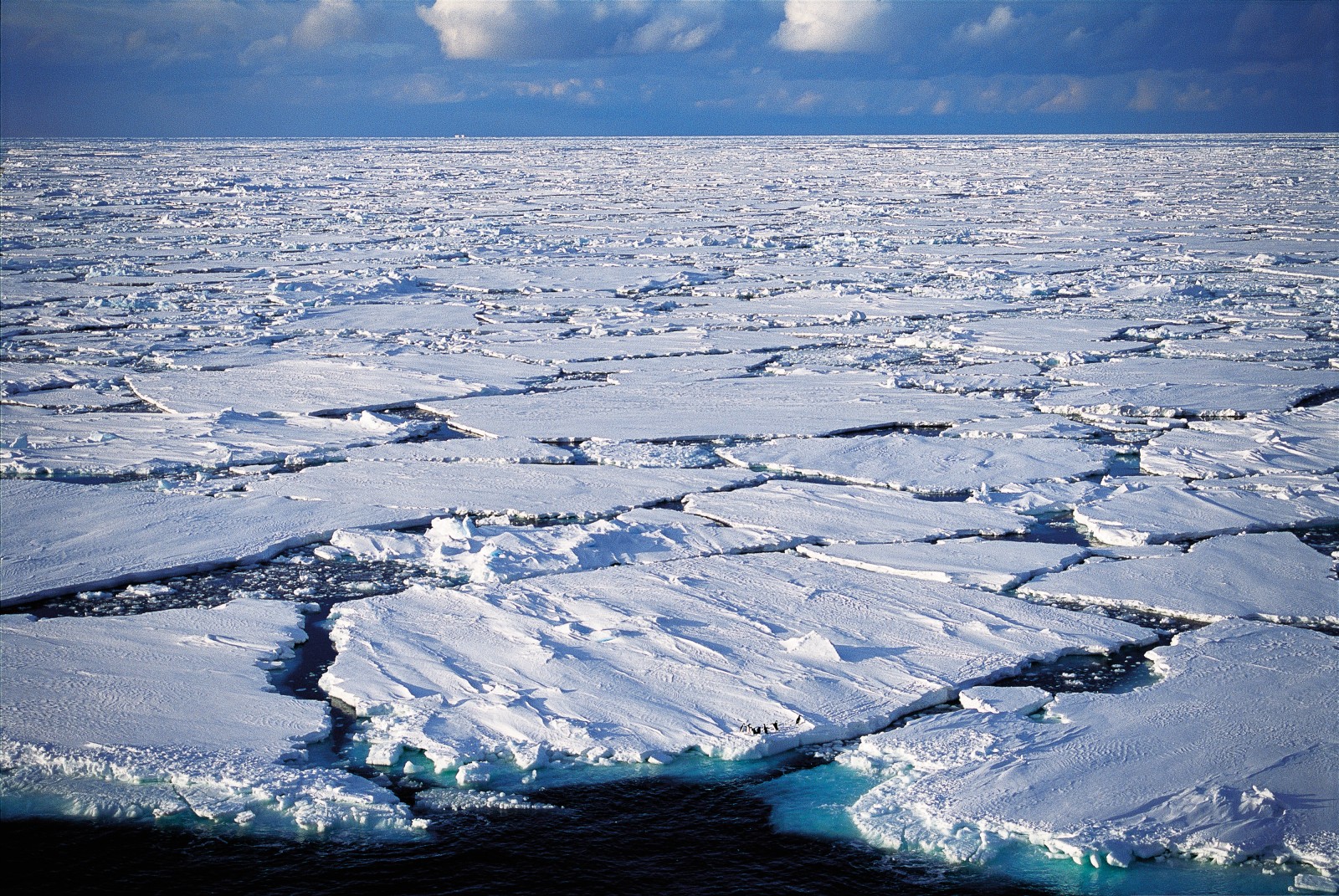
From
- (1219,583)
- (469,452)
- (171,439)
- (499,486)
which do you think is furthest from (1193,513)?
(171,439)

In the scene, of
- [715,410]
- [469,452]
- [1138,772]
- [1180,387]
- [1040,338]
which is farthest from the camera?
[1040,338]

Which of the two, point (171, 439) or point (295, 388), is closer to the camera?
point (171, 439)

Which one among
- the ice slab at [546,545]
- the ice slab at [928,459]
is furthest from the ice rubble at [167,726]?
the ice slab at [928,459]

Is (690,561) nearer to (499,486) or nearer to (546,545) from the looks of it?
(546,545)

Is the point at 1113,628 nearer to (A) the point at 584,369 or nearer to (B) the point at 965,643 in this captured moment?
(B) the point at 965,643

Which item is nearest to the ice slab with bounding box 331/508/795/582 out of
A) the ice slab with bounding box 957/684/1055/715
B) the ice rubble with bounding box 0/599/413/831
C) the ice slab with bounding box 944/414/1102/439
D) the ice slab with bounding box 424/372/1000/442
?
the ice rubble with bounding box 0/599/413/831

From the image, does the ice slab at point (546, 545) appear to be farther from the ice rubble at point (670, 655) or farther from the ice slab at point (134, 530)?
→ the ice slab at point (134, 530)
